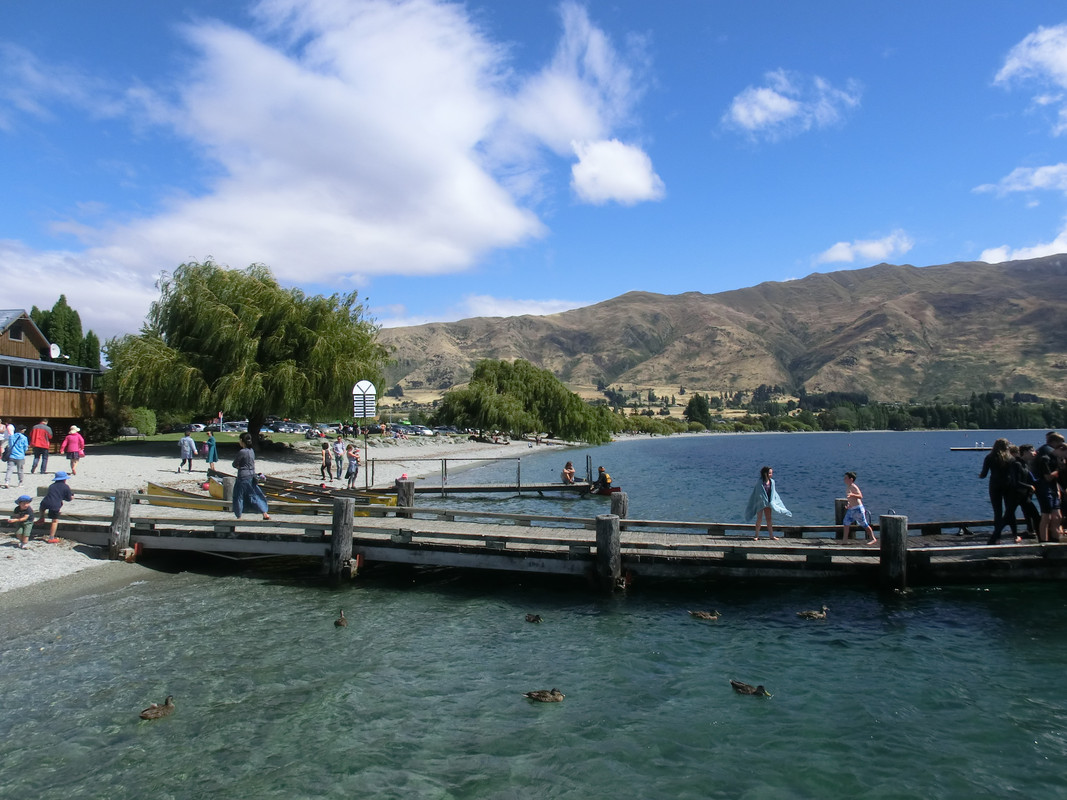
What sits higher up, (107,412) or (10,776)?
(107,412)

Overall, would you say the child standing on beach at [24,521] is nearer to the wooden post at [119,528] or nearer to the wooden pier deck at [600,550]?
the wooden pier deck at [600,550]

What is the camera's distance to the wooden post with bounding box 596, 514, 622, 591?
14352mm

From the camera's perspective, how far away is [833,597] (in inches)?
572

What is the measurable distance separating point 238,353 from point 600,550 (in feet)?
109

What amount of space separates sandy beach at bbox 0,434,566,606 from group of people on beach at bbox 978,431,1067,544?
19840mm

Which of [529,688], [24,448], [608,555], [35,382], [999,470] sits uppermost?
[35,382]

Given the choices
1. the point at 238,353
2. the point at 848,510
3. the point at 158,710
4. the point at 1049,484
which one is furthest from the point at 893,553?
the point at 238,353

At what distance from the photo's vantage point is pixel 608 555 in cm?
1443

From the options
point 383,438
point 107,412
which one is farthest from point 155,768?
point 383,438

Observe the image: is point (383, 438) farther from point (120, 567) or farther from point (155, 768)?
point (155, 768)

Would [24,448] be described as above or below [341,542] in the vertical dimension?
above

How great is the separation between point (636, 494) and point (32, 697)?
3211 centimetres

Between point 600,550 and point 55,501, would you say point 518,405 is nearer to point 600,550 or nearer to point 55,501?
point 55,501

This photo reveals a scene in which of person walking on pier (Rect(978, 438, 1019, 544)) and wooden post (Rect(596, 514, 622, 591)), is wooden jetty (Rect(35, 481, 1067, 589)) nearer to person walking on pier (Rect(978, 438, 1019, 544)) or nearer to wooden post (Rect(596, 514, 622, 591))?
wooden post (Rect(596, 514, 622, 591))
